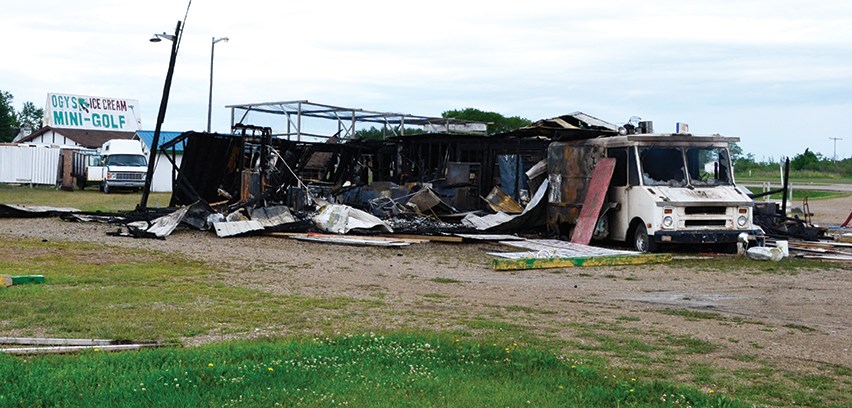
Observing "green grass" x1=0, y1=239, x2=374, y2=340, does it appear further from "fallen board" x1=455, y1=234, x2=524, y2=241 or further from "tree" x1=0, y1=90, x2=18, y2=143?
"tree" x1=0, y1=90, x2=18, y2=143

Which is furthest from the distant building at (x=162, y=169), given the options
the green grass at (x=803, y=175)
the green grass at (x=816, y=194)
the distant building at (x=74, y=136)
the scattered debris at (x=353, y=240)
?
the green grass at (x=803, y=175)

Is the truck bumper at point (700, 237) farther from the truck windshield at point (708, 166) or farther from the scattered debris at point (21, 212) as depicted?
the scattered debris at point (21, 212)

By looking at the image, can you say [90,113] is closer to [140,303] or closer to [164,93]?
[164,93]

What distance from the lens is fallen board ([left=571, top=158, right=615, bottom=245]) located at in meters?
20.7

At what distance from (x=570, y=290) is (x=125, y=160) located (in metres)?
40.3

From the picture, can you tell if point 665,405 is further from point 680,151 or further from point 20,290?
point 680,151

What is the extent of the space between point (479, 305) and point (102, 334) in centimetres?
459

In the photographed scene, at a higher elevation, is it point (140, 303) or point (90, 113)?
point (90, 113)

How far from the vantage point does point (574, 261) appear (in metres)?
16.9

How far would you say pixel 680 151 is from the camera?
20.2 meters

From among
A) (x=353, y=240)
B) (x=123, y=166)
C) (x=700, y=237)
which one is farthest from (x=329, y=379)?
(x=123, y=166)

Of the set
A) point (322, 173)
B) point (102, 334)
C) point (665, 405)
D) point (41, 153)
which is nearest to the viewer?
point (665, 405)

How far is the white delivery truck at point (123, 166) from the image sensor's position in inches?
1912

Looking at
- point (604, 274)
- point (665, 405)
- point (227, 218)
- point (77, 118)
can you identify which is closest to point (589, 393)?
point (665, 405)
